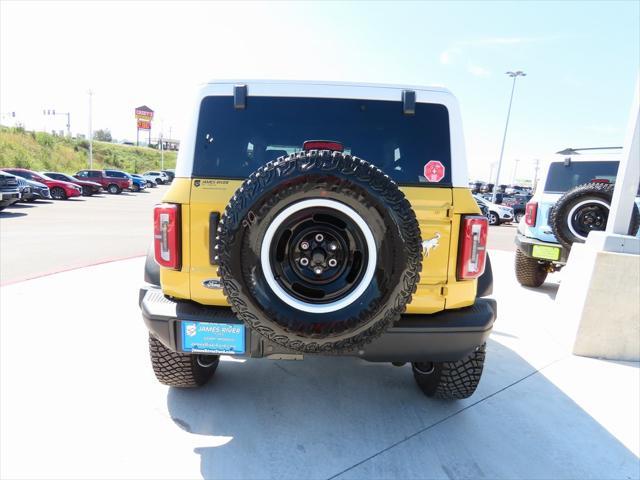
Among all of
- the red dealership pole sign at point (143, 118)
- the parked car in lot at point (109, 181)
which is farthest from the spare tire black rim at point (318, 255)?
the red dealership pole sign at point (143, 118)

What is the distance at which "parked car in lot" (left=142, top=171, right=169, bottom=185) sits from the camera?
4070 cm

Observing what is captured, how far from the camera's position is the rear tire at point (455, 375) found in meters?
2.61

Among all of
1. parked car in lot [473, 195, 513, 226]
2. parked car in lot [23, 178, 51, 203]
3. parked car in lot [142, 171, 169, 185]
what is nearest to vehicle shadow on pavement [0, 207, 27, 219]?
parked car in lot [23, 178, 51, 203]

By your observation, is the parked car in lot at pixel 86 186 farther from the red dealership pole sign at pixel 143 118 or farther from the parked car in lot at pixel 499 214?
the red dealership pole sign at pixel 143 118

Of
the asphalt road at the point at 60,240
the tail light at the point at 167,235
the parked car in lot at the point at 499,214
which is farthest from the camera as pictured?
the parked car in lot at the point at 499,214

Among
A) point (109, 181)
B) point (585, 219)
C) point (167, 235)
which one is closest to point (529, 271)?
point (585, 219)

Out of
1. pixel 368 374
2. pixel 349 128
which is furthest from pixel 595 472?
pixel 349 128

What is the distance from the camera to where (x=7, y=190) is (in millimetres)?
12508

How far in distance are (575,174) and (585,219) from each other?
1.24 m

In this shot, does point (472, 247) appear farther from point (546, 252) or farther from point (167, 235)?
point (546, 252)

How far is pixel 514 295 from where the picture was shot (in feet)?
18.9

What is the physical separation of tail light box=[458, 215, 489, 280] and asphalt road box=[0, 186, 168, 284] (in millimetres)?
5828

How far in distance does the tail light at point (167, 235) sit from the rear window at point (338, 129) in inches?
17.8

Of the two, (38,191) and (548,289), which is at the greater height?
(548,289)
